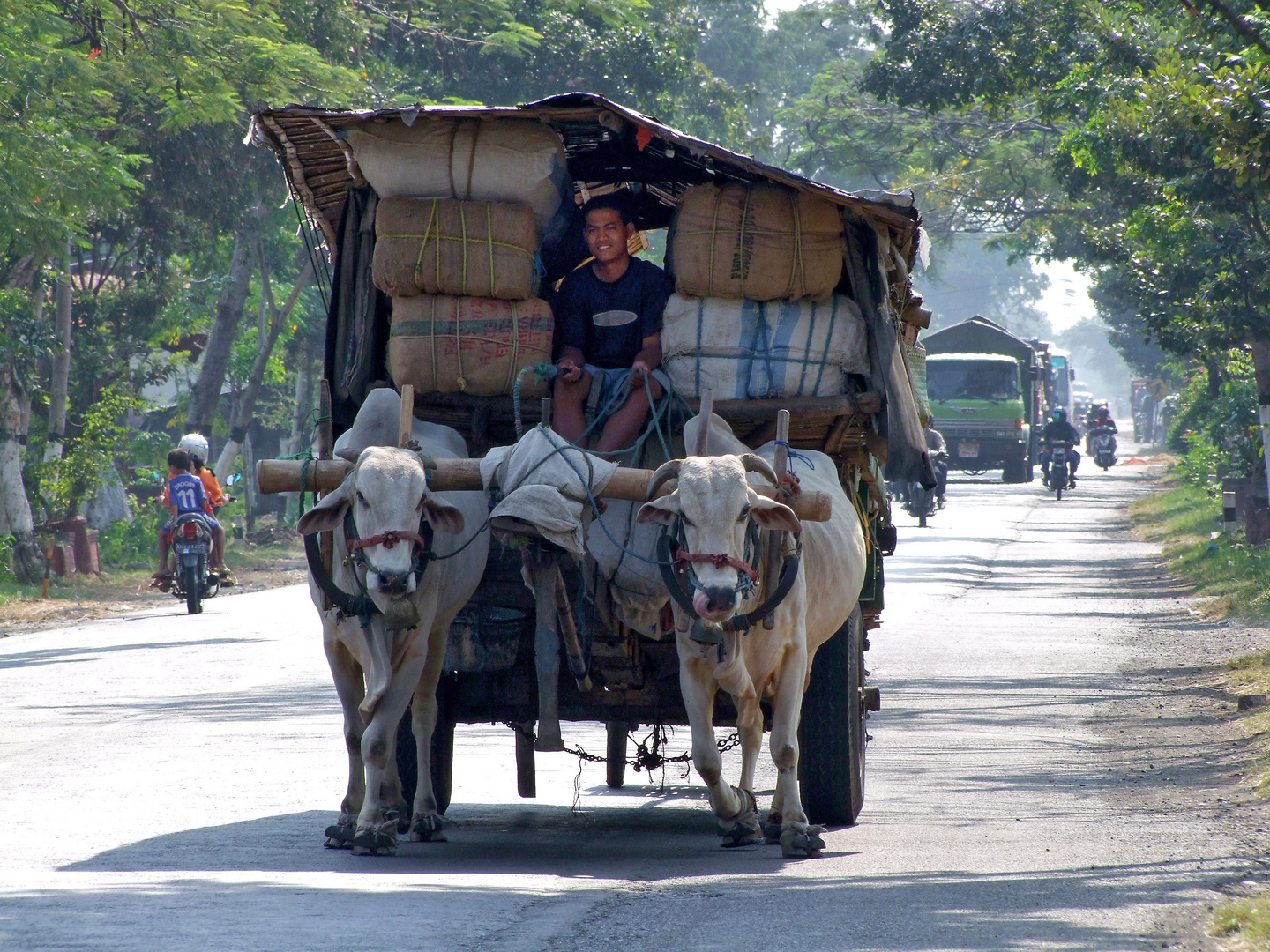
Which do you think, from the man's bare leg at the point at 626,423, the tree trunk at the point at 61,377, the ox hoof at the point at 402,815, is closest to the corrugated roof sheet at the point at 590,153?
the man's bare leg at the point at 626,423

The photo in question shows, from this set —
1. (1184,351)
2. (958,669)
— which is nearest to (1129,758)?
(958,669)

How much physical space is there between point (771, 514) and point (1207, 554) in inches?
629

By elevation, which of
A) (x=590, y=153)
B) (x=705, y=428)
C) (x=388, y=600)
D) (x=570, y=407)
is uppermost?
(x=590, y=153)

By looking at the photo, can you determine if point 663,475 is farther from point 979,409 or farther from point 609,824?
point 979,409

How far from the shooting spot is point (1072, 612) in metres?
16.2

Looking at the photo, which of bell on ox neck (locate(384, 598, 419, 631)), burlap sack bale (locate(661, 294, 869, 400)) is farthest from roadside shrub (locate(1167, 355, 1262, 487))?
bell on ox neck (locate(384, 598, 419, 631))

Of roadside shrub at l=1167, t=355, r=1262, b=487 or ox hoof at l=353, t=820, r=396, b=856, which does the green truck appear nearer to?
roadside shrub at l=1167, t=355, r=1262, b=487

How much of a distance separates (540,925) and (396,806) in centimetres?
180

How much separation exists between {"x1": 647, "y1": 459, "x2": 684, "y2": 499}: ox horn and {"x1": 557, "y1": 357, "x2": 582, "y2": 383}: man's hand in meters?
1.05

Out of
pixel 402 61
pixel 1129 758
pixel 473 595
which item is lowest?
pixel 1129 758

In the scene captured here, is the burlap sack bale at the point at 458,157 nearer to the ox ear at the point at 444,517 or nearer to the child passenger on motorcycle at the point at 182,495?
the ox ear at the point at 444,517

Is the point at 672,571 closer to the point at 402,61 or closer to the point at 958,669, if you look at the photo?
the point at 958,669

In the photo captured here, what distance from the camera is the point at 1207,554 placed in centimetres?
2042

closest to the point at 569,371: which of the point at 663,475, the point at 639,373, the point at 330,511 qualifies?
the point at 639,373
